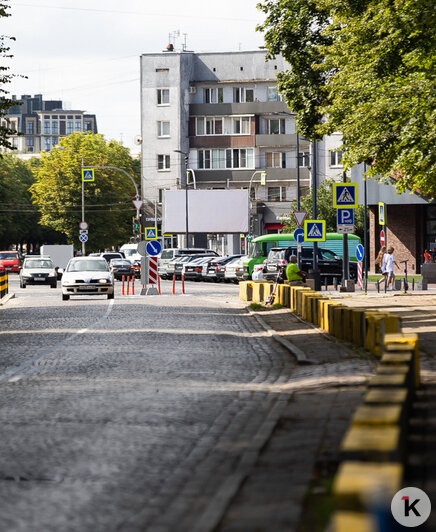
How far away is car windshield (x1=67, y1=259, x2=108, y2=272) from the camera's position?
3759cm

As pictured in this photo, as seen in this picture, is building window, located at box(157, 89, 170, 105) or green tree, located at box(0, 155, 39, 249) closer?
building window, located at box(157, 89, 170, 105)

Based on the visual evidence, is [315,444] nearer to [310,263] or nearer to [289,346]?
[289,346]

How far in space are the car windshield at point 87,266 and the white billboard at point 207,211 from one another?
1350 inches

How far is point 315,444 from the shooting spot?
8.12 m

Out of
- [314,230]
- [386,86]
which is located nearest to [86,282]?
[314,230]

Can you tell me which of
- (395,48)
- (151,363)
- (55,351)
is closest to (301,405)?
(151,363)

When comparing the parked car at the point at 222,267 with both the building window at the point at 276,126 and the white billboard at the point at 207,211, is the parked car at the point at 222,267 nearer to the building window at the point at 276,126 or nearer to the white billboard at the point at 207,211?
the white billboard at the point at 207,211

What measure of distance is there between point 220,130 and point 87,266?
190ft

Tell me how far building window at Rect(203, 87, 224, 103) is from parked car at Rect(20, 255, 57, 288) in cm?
4374

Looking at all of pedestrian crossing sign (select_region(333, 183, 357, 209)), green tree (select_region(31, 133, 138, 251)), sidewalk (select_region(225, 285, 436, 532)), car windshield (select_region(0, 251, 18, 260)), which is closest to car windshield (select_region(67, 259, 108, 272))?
pedestrian crossing sign (select_region(333, 183, 357, 209))

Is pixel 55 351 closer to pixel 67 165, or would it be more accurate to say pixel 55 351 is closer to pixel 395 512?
pixel 395 512

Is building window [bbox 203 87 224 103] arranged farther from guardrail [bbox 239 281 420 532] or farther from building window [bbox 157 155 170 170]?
guardrail [bbox 239 281 420 532]

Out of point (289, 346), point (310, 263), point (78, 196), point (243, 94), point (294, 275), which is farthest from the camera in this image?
point (243, 94)

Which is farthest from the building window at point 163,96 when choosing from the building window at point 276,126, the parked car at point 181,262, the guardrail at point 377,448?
the guardrail at point 377,448
